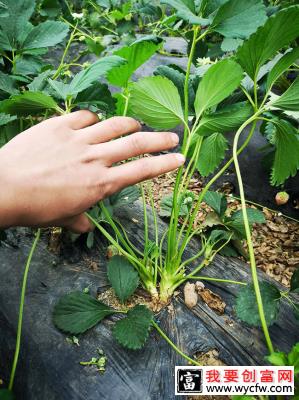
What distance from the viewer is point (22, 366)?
0.70 m

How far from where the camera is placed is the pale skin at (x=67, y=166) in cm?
53

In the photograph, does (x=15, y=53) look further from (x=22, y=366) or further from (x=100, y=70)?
(x=22, y=366)

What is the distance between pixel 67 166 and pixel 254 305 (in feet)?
1.50

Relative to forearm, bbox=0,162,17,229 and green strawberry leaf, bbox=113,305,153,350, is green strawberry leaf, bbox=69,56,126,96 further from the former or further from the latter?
green strawberry leaf, bbox=113,305,153,350

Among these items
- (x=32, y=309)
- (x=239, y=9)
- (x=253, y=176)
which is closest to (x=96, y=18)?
(x=253, y=176)

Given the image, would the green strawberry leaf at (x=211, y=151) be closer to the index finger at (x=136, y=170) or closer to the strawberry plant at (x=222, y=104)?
the strawberry plant at (x=222, y=104)

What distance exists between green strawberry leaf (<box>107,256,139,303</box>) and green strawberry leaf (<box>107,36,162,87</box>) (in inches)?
16.3

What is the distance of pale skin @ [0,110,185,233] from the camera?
1.75 ft

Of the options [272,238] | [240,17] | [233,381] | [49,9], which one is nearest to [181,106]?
[240,17]

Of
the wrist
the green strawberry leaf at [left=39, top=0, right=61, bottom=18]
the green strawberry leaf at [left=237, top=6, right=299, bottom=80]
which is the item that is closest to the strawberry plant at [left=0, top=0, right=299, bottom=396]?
the green strawberry leaf at [left=237, top=6, right=299, bottom=80]

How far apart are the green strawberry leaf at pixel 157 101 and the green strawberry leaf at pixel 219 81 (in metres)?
0.05

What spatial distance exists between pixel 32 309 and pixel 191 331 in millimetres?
376

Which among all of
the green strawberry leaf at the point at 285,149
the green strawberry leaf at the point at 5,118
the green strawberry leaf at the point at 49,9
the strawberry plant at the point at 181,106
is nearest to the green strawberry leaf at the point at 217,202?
the strawberry plant at the point at 181,106

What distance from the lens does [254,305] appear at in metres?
0.66
